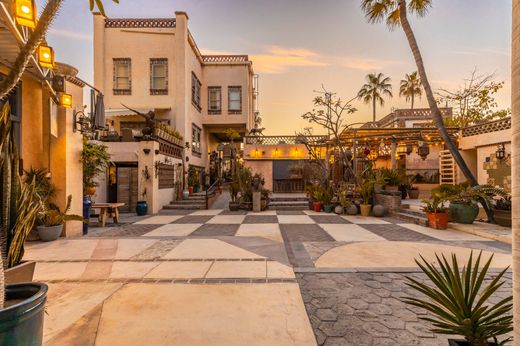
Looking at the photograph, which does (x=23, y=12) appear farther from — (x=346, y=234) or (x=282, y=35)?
(x=282, y=35)

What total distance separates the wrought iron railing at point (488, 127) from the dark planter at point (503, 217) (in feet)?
18.7

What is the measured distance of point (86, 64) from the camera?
50.5 feet

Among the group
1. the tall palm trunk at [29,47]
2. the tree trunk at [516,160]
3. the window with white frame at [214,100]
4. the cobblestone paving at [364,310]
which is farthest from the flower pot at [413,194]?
the tall palm trunk at [29,47]

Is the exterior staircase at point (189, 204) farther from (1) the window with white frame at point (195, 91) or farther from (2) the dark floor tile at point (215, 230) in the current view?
(1) the window with white frame at point (195, 91)

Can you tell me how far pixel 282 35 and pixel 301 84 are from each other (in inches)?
218

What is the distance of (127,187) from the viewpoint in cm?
1160

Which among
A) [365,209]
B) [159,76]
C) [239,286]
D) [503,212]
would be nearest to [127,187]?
[159,76]

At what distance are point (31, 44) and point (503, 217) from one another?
10.4 metres

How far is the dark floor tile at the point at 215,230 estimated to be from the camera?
274 inches

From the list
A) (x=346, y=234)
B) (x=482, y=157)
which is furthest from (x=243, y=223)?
(x=482, y=157)

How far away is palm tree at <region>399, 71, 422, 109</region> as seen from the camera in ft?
105

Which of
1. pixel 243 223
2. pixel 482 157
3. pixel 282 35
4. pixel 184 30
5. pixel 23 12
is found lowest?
pixel 243 223

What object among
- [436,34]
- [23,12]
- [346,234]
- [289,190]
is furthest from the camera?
[289,190]

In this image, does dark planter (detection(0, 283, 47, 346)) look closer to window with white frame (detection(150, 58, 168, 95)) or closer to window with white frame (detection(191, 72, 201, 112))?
window with white frame (detection(150, 58, 168, 95))
